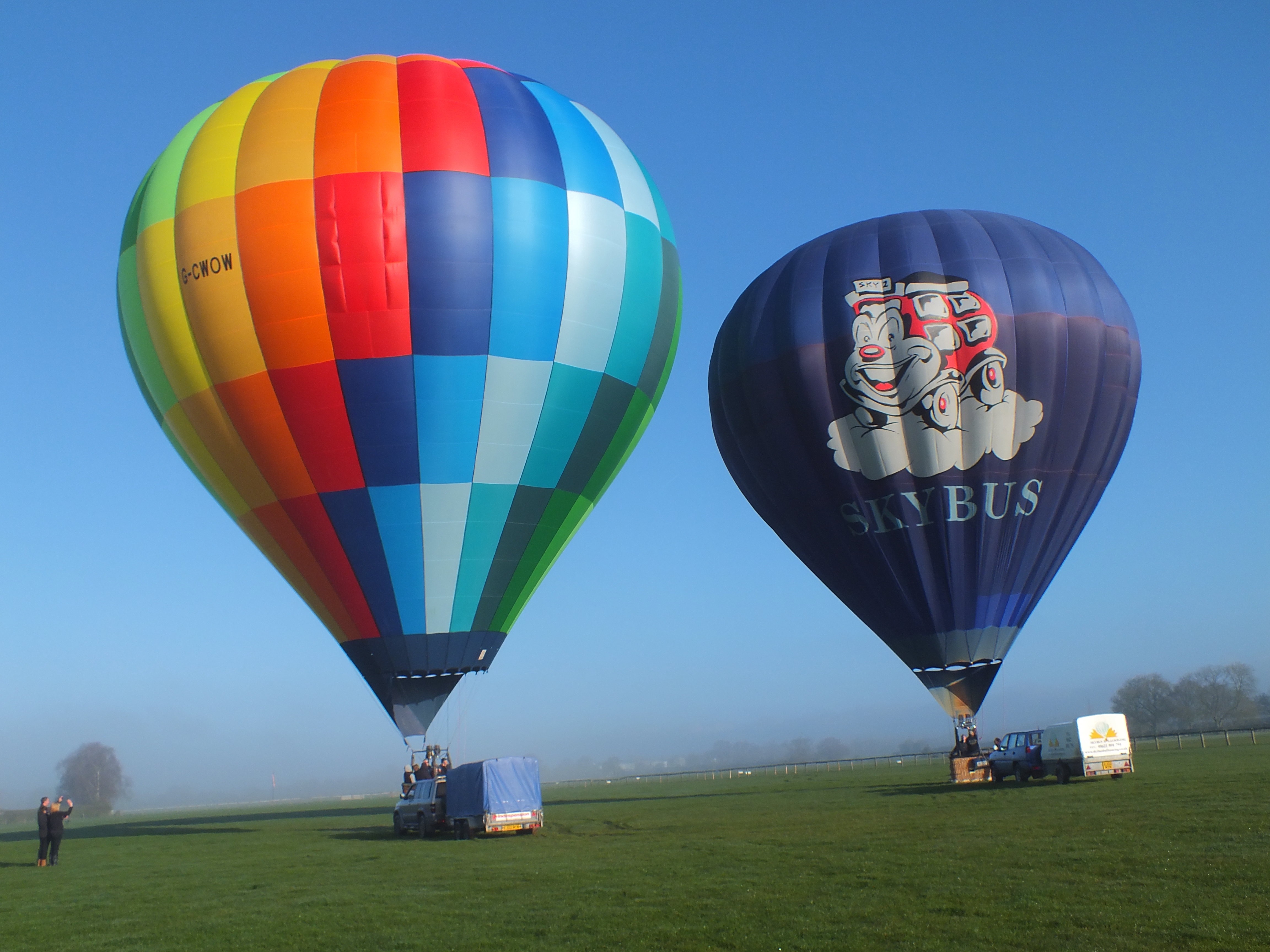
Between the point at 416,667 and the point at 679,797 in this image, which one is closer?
the point at 416,667

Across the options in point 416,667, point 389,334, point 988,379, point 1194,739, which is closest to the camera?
point 389,334

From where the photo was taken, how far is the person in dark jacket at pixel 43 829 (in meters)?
21.5

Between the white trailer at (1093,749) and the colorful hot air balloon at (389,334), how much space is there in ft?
41.3

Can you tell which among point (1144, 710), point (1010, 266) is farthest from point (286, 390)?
point (1144, 710)

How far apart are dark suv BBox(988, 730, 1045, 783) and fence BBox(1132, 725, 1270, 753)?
55.5 ft

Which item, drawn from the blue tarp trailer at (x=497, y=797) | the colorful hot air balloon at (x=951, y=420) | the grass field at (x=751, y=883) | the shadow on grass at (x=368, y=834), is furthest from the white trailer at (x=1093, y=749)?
the shadow on grass at (x=368, y=834)

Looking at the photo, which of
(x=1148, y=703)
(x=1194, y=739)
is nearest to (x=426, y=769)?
(x=1194, y=739)

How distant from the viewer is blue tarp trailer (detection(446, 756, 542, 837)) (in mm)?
22203

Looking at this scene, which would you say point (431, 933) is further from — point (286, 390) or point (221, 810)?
point (221, 810)

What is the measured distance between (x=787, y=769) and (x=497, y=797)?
160 feet

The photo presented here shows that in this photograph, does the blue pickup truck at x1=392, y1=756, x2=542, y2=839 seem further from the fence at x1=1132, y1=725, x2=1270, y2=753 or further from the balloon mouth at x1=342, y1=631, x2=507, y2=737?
the fence at x1=1132, y1=725, x2=1270, y2=753

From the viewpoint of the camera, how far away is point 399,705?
24609 mm

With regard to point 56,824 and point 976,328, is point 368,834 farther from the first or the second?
point 976,328

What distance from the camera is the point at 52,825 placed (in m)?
21.7
